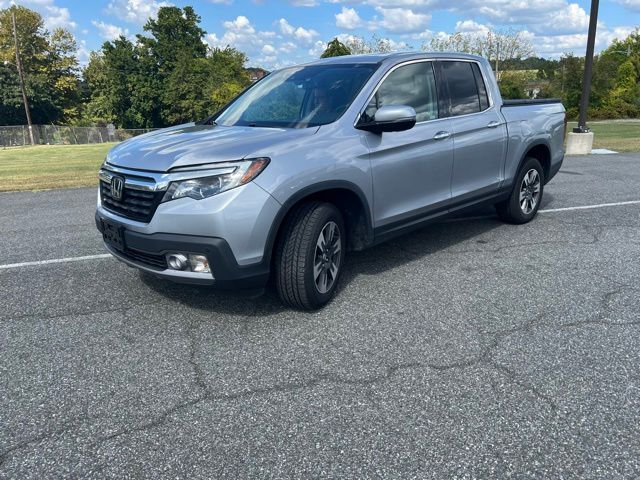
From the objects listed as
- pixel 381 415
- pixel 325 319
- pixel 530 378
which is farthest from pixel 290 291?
pixel 530 378

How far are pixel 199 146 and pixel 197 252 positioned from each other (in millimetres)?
732

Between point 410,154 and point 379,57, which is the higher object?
point 379,57

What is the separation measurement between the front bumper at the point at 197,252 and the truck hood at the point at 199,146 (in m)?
0.46

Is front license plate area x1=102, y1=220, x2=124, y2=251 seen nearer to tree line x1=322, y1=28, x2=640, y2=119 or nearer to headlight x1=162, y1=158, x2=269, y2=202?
headlight x1=162, y1=158, x2=269, y2=202

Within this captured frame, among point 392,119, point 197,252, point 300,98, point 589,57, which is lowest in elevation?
point 197,252

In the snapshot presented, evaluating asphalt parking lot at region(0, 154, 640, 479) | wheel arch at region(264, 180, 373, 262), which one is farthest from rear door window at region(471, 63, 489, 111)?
wheel arch at region(264, 180, 373, 262)

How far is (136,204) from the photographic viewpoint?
3.61 metres

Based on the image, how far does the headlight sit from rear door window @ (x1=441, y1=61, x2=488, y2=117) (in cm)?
236

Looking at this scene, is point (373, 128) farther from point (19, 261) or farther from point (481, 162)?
point (19, 261)

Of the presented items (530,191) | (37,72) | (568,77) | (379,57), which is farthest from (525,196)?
(37,72)

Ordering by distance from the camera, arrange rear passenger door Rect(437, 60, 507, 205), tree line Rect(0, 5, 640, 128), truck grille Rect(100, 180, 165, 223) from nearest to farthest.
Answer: truck grille Rect(100, 180, 165, 223), rear passenger door Rect(437, 60, 507, 205), tree line Rect(0, 5, 640, 128)

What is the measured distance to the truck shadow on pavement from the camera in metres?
4.04

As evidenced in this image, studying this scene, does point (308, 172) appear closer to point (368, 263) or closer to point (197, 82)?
point (368, 263)

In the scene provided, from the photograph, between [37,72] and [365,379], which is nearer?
[365,379]
